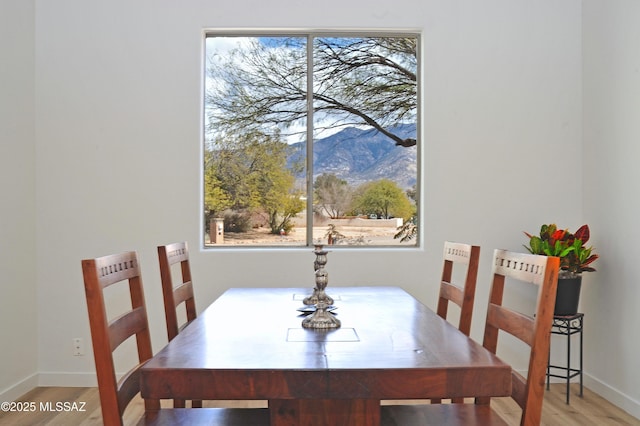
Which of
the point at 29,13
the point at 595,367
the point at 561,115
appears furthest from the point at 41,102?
the point at 595,367

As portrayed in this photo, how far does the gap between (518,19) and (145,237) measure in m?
2.88

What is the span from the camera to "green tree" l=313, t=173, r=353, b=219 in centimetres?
394

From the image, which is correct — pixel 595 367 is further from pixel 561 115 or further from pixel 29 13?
pixel 29 13

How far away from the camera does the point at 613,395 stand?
3.36 meters

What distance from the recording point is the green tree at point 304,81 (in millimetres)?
3941

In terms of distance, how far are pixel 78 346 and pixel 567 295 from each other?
310 centimetres

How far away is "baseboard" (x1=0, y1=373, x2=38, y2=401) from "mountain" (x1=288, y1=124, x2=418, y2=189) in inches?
89.2

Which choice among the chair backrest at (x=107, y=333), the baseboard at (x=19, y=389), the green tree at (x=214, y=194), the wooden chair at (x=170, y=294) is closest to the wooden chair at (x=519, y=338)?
the chair backrest at (x=107, y=333)

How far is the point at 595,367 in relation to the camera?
360cm

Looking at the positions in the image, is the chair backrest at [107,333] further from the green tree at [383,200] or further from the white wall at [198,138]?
the green tree at [383,200]

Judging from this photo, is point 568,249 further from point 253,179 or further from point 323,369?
point 323,369

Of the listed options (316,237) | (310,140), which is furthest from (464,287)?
(310,140)

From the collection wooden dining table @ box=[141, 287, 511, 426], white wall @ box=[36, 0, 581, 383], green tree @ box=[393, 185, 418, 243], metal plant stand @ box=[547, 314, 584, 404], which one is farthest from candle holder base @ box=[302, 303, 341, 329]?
green tree @ box=[393, 185, 418, 243]

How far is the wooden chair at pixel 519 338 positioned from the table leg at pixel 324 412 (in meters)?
0.30
